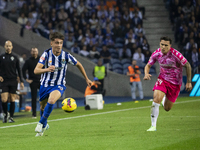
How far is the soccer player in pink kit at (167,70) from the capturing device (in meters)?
8.51

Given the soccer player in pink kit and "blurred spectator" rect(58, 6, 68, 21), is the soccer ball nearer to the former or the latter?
the soccer player in pink kit

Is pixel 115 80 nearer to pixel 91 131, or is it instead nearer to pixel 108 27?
pixel 108 27

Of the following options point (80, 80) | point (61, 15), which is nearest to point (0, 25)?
point (61, 15)

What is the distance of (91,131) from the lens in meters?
8.71

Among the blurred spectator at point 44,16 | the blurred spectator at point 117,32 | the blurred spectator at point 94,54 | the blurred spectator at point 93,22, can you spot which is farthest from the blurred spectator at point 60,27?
the blurred spectator at point 117,32

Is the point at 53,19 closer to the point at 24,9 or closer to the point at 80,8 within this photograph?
the point at 24,9

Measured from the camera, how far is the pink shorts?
8.70m

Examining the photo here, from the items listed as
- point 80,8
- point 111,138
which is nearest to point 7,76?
point 111,138

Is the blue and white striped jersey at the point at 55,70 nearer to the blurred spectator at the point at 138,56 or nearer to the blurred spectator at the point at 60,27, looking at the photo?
the blurred spectator at the point at 138,56

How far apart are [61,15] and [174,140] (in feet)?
61.2

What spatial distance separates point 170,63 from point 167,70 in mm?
203

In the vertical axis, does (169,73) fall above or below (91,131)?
above

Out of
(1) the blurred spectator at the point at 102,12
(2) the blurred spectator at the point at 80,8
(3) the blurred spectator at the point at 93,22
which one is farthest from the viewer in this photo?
(1) the blurred spectator at the point at 102,12

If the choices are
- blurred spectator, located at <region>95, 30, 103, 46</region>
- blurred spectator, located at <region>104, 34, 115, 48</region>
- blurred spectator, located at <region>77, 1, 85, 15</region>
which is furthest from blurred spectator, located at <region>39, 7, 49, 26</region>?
blurred spectator, located at <region>104, 34, 115, 48</region>
